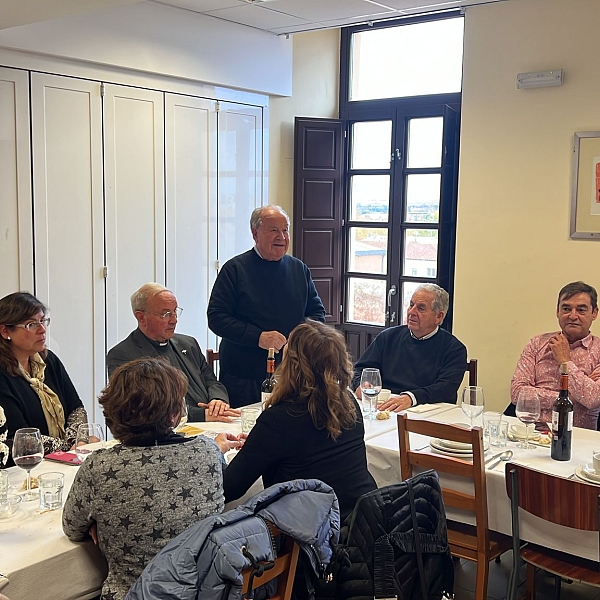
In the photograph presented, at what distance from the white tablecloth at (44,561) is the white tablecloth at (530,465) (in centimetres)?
132

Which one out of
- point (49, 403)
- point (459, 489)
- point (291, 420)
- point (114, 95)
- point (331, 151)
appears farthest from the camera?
point (331, 151)

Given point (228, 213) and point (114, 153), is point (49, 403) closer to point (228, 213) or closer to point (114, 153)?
point (114, 153)

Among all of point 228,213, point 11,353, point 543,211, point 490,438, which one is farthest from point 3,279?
point 543,211

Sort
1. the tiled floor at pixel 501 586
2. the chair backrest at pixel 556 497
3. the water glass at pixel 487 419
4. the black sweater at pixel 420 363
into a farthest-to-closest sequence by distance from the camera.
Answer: the black sweater at pixel 420 363 < the tiled floor at pixel 501 586 < the water glass at pixel 487 419 < the chair backrest at pixel 556 497

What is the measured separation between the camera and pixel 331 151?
6.30 meters

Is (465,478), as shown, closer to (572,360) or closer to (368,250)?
(572,360)

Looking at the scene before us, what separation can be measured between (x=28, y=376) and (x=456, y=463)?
170 centimetres

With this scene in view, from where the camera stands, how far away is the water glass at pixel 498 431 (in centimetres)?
309

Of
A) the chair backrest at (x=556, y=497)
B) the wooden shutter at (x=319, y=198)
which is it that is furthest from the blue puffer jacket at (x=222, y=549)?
the wooden shutter at (x=319, y=198)

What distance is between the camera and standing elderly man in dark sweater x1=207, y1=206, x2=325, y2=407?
13.3 ft

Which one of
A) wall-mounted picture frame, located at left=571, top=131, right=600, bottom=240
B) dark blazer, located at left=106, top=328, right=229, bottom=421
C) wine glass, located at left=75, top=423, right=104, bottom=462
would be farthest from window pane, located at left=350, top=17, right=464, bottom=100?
wine glass, located at left=75, top=423, right=104, bottom=462

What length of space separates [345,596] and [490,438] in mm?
1097

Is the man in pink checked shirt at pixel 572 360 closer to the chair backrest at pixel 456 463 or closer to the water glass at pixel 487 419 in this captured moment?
the water glass at pixel 487 419

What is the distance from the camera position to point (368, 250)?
6.46 meters
